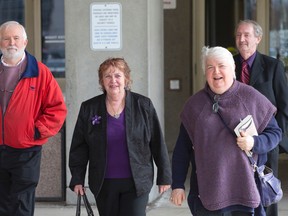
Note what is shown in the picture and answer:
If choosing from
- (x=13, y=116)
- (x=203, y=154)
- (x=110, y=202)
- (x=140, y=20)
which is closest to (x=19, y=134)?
(x=13, y=116)

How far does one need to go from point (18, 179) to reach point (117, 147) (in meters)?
1.01

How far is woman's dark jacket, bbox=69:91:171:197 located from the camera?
15.6 feet

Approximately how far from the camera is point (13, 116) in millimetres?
5246

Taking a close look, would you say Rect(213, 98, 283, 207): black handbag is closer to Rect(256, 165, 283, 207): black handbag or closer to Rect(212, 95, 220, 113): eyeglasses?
Rect(256, 165, 283, 207): black handbag

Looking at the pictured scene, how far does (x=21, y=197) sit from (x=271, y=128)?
2155 millimetres

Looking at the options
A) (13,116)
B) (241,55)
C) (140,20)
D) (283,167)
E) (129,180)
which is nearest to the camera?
(129,180)

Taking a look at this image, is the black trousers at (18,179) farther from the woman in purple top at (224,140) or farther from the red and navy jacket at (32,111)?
the woman in purple top at (224,140)

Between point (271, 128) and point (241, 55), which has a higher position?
point (241, 55)

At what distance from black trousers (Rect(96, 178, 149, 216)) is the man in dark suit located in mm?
1214

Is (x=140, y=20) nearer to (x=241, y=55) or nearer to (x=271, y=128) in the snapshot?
(x=241, y=55)

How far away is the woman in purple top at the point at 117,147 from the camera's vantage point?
4.77 m

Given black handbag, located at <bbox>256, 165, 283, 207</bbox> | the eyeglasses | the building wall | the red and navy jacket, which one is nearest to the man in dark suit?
black handbag, located at <bbox>256, 165, 283, 207</bbox>

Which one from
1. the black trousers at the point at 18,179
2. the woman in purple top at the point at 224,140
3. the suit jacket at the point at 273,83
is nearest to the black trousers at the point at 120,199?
the woman in purple top at the point at 224,140

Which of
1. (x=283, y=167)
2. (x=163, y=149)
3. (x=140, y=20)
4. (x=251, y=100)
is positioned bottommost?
(x=283, y=167)
